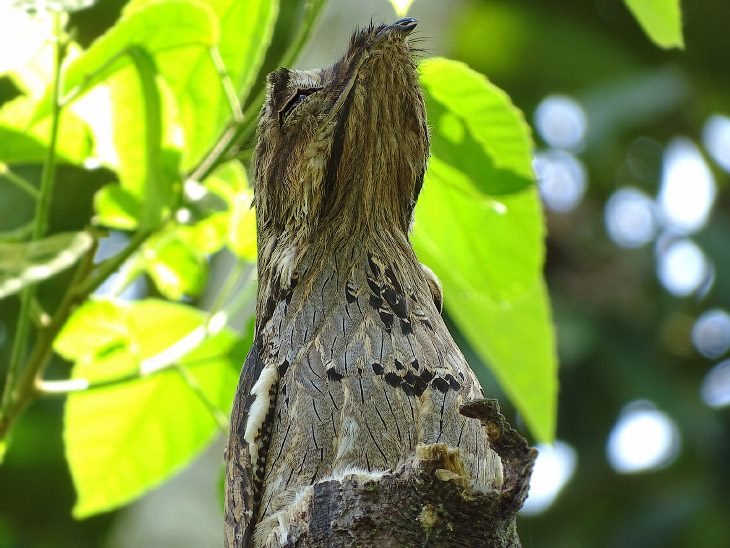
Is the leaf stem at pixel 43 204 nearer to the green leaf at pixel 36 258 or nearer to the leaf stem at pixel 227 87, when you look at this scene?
the green leaf at pixel 36 258

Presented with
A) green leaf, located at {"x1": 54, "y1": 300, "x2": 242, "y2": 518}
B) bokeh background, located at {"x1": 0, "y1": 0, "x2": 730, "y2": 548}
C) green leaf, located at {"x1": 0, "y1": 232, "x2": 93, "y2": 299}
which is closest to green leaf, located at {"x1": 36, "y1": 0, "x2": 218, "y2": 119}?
Result: green leaf, located at {"x1": 0, "y1": 232, "x2": 93, "y2": 299}

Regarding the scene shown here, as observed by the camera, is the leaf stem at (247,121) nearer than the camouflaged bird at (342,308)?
No

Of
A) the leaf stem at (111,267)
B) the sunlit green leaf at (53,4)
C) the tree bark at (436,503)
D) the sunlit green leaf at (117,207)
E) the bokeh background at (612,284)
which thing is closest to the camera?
the tree bark at (436,503)

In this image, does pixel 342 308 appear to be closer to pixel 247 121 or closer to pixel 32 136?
pixel 247 121

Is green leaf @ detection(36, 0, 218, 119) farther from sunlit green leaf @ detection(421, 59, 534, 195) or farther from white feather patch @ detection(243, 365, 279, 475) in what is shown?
white feather patch @ detection(243, 365, 279, 475)

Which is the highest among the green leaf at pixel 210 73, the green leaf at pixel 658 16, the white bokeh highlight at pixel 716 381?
the green leaf at pixel 658 16

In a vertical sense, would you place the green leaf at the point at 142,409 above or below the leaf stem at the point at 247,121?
below

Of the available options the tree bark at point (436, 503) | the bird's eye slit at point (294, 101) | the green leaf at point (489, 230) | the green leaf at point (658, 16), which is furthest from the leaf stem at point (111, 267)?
the green leaf at point (658, 16)
